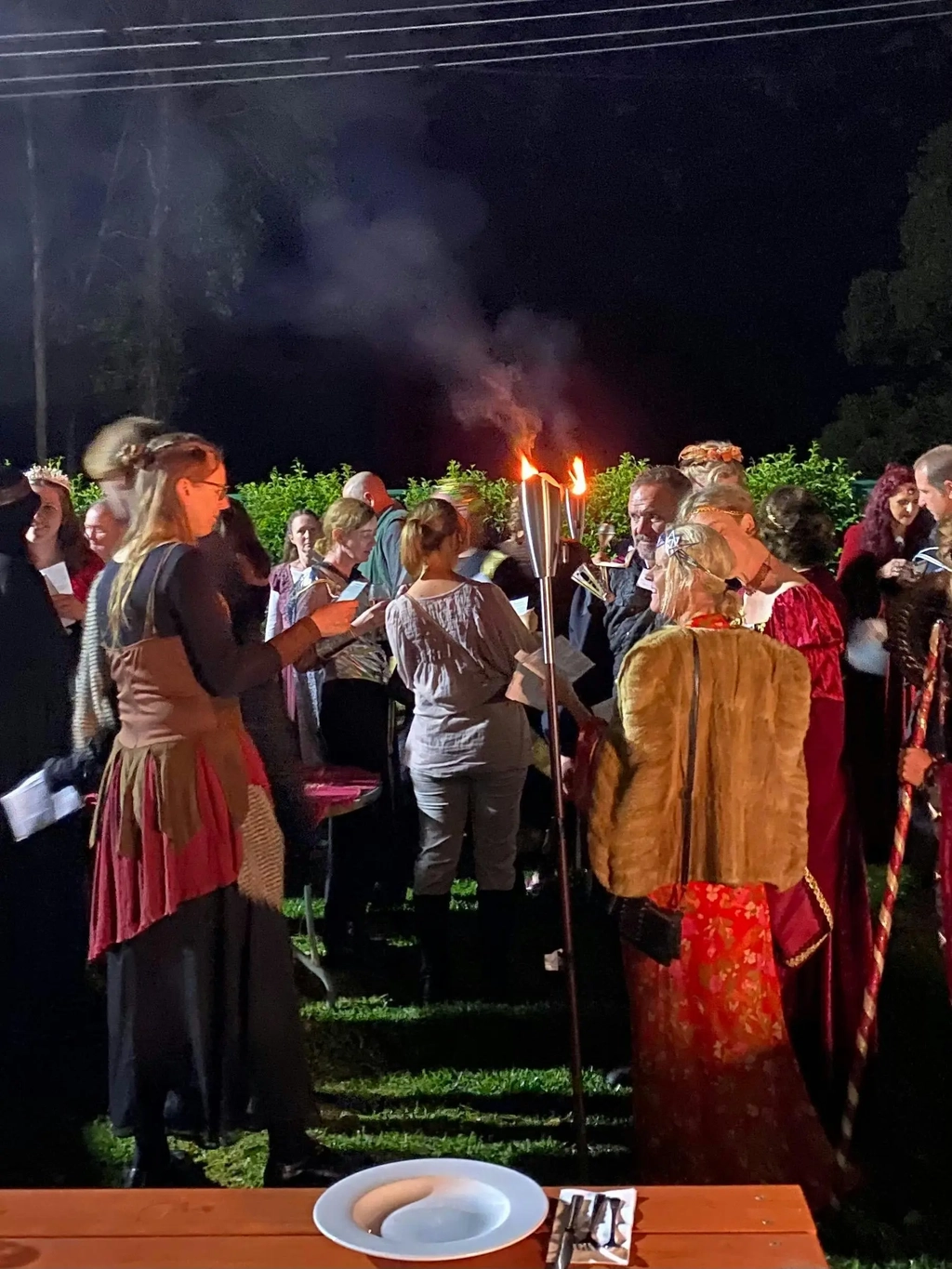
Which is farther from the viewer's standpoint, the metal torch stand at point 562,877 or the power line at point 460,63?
the power line at point 460,63

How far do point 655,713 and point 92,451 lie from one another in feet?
5.39

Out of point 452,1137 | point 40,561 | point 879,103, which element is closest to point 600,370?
point 879,103

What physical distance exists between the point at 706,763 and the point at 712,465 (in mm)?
1578

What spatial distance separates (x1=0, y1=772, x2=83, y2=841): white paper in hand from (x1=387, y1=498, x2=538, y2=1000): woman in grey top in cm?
138

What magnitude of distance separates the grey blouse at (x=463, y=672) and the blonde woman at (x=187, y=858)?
1.18 meters

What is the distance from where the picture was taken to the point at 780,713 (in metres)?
2.67

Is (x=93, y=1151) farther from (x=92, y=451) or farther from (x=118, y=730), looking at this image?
(x=92, y=451)

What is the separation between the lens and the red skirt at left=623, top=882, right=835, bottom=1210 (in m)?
2.70

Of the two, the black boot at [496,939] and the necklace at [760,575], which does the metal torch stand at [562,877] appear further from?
the black boot at [496,939]

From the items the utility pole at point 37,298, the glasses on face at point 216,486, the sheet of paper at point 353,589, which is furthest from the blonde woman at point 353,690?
the utility pole at point 37,298

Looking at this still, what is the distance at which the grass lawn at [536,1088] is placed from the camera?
116 inches

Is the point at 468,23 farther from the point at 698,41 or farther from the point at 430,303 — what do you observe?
the point at 430,303

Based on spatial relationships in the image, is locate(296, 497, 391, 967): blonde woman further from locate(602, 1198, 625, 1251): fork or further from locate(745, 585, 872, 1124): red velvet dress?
locate(602, 1198, 625, 1251): fork

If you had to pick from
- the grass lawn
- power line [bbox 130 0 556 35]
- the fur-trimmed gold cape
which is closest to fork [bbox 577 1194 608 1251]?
the fur-trimmed gold cape
